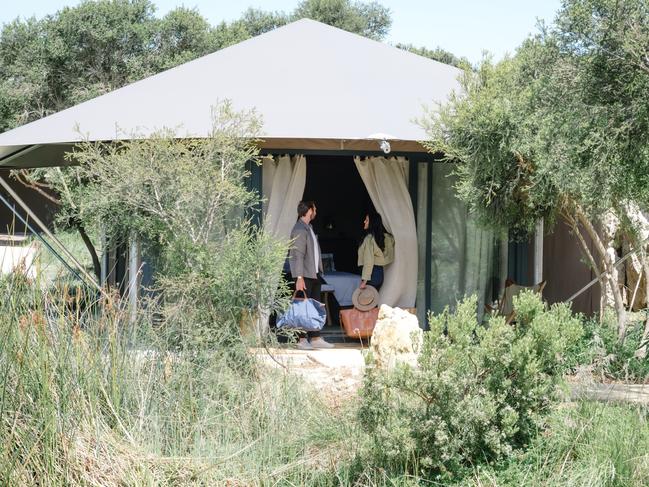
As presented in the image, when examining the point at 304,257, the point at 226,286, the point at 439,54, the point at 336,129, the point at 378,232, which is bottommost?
the point at 226,286

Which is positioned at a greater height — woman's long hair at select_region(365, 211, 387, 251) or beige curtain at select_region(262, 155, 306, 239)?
beige curtain at select_region(262, 155, 306, 239)

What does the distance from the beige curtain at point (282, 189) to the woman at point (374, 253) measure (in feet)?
2.81

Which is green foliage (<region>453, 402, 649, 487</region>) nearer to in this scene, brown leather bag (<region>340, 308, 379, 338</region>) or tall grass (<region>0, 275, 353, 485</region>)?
tall grass (<region>0, 275, 353, 485</region>)

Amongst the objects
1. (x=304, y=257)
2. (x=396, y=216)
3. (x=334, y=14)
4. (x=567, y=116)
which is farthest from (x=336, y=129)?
(x=334, y=14)

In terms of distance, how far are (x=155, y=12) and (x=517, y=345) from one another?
76.8 ft

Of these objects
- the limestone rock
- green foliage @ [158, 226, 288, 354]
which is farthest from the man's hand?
green foliage @ [158, 226, 288, 354]

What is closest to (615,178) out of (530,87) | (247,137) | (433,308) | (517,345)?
(530,87)

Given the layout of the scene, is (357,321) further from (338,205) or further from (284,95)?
(338,205)

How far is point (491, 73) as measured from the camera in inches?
341

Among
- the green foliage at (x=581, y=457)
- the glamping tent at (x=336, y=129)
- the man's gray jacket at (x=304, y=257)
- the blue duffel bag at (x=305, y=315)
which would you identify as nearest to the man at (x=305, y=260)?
the man's gray jacket at (x=304, y=257)

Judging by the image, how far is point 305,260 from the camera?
33.3 ft

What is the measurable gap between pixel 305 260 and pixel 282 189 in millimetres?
936

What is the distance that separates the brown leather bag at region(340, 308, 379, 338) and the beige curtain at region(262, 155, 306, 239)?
1.07 metres

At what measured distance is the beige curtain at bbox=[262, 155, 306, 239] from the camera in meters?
10.6
